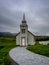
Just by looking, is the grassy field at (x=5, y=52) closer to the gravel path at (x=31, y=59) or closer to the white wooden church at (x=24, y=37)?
the gravel path at (x=31, y=59)

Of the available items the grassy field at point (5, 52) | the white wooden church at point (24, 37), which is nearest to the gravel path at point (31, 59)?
the grassy field at point (5, 52)

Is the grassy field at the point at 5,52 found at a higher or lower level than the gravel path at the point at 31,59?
lower

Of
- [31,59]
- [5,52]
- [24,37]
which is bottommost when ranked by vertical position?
[5,52]

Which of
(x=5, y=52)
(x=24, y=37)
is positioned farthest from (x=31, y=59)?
(x=24, y=37)

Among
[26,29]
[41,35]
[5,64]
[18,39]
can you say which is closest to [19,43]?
[18,39]

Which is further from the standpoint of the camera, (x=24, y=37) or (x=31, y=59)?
(x=24, y=37)

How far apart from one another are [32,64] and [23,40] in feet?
96.4

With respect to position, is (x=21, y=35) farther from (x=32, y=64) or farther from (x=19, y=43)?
(x=32, y=64)

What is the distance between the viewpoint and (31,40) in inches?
1742

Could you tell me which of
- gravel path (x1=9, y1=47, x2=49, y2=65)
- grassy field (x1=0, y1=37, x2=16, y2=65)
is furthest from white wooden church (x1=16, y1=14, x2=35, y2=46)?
gravel path (x1=9, y1=47, x2=49, y2=65)

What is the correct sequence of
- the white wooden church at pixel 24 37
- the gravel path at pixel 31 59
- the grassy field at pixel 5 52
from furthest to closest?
the white wooden church at pixel 24 37 < the grassy field at pixel 5 52 < the gravel path at pixel 31 59

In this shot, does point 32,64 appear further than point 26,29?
No

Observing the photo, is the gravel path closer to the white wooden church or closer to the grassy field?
the grassy field

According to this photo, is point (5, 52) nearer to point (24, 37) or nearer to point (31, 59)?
point (31, 59)
